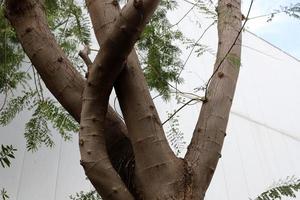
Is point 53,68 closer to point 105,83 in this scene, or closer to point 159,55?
point 105,83

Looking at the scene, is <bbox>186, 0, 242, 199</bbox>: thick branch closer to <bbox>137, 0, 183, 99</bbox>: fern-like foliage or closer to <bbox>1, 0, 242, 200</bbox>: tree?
<bbox>1, 0, 242, 200</bbox>: tree

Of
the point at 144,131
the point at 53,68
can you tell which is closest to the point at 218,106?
the point at 144,131

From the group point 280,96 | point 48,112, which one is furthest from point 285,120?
point 48,112

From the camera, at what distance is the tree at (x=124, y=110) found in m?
0.62

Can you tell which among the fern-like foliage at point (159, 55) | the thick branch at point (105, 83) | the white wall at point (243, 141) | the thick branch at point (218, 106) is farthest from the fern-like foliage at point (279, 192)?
the white wall at point (243, 141)

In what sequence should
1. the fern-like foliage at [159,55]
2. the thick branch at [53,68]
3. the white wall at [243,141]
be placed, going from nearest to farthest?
the thick branch at [53,68] → the fern-like foliage at [159,55] → the white wall at [243,141]

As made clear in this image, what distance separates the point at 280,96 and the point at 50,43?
265 cm

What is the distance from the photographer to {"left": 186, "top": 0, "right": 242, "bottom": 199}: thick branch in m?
0.68

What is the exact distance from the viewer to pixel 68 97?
2.42 feet

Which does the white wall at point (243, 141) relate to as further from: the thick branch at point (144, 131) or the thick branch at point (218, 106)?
the thick branch at point (144, 131)

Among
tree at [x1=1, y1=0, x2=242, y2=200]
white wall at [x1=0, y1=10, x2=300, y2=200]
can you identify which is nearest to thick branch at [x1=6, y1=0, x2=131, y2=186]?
tree at [x1=1, y1=0, x2=242, y2=200]

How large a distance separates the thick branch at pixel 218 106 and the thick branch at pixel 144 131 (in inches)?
2.0

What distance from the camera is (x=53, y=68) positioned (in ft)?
2.45

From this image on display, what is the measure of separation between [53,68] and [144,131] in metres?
0.22
